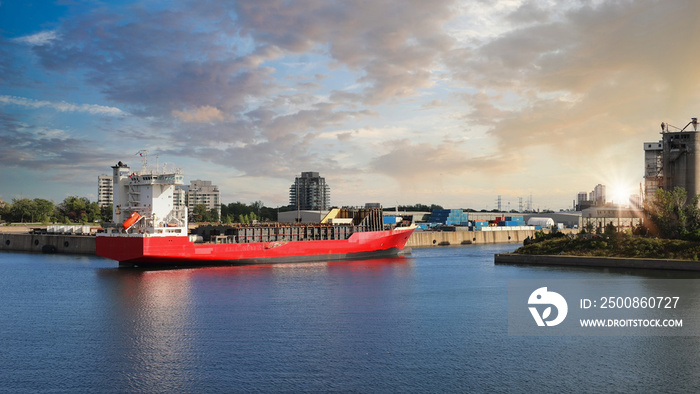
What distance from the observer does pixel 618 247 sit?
55.7 m

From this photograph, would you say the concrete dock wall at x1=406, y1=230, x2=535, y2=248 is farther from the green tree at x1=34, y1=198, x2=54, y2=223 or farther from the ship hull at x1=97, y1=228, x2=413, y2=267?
the green tree at x1=34, y1=198, x2=54, y2=223

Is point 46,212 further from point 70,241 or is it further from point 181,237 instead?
point 181,237

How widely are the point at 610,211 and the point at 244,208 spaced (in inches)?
4286

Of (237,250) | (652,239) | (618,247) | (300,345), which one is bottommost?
(300,345)

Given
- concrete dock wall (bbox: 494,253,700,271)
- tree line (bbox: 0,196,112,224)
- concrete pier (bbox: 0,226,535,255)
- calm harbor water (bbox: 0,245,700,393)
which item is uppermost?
tree line (bbox: 0,196,112,224)

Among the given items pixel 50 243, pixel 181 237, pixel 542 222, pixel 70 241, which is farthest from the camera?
pixel 542 222

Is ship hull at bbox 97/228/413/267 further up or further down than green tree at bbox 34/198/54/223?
further down

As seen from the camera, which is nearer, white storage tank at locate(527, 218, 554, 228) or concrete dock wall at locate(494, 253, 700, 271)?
concrete dock wall at locate(494, 253, 700, 271)

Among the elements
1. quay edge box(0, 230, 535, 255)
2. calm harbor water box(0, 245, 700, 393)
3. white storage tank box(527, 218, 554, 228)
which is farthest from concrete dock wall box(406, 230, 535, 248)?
calm harbor water box(0, 245, 700, 393)

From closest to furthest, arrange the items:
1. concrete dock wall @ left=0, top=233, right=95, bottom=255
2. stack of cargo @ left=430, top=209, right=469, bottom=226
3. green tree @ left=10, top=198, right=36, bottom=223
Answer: concrete dock wall @ left=0, top=233, right=95, bottom=255, green tree @ left=10, top=198, right=36, bottom=223, stack of cargo @ left=430, top=209, right=469, bottom=226

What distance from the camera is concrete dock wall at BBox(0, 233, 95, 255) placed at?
252 ft

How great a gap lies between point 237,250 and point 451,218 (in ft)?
293

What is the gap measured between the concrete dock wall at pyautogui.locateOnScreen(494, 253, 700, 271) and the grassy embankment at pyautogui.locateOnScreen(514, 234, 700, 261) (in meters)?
1.68

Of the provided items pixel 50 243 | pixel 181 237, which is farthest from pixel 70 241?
pixel 181 237
